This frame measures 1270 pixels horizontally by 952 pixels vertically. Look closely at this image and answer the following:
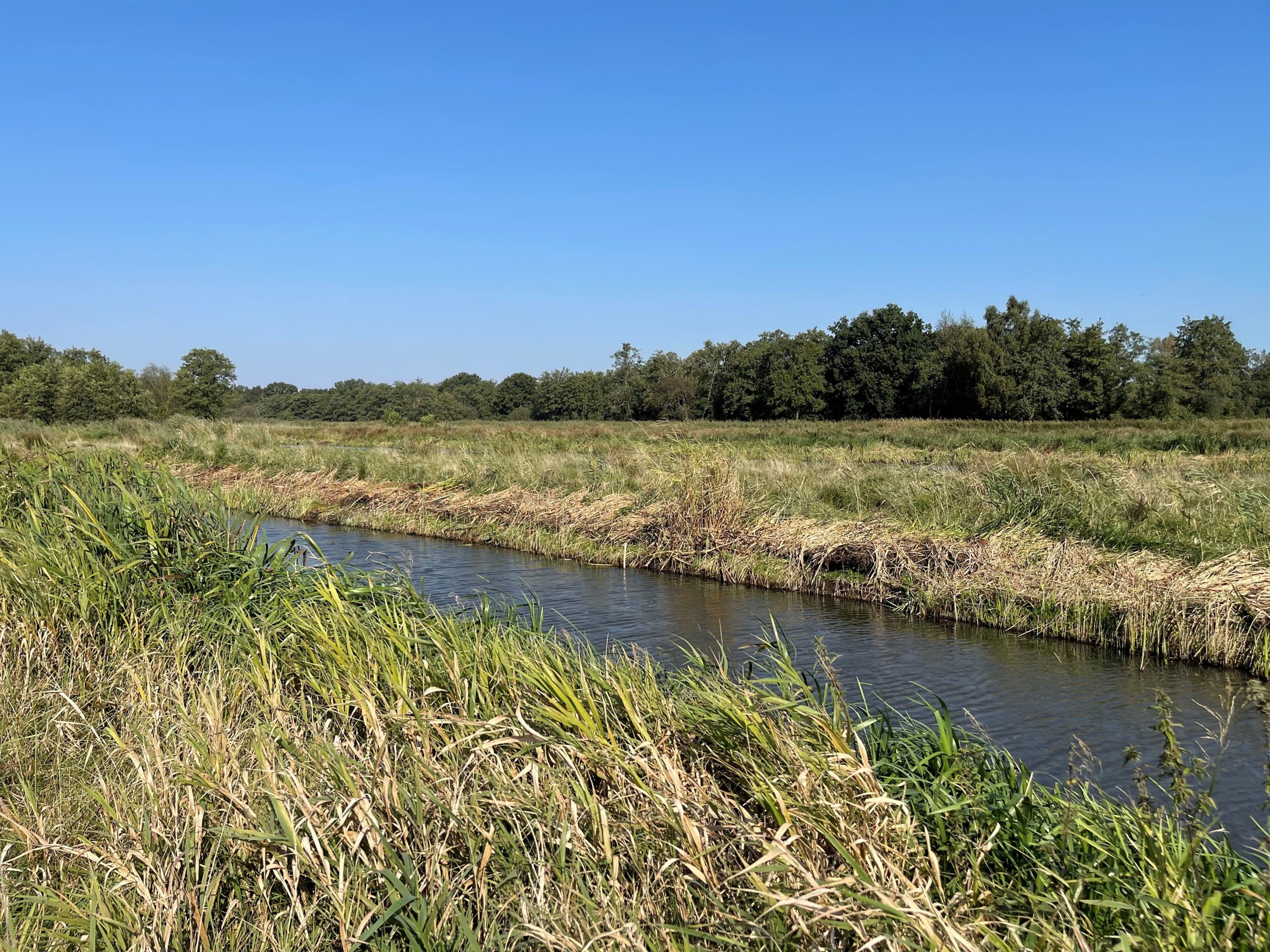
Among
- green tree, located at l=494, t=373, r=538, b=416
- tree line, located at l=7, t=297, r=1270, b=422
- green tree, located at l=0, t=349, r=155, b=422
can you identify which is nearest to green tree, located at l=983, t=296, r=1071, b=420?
tree line, located at l=7, t=297, r=1270, b=422

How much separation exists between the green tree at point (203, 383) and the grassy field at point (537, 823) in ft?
259

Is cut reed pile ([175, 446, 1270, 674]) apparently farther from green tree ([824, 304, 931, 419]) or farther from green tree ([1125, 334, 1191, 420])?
green tree ([824, 304, 931, 419])

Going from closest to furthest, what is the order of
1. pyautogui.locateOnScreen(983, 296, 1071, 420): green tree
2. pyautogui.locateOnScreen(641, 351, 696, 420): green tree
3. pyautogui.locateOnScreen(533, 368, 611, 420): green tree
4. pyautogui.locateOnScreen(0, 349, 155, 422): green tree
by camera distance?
1. pyautogui.locateOnScreen(983, 296, 1071, 420): green tree
2. pyautogui.locateOnScreen(0, 349, 155, 422): green tree
3. pyautogui.locateOnScreen(641, 351, 696, 420): green tree
4. pyautogui.locateOnScreen(533, 368, 611, 420): green tree

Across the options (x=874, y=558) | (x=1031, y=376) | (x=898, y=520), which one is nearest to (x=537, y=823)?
(x=874, y=558)

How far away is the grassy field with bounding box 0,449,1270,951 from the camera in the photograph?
2.98m

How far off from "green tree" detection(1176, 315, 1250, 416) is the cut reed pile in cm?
5355

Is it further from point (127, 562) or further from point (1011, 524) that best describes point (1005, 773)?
point (1011, 524)

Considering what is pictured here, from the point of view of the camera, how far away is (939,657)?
9.17 metres

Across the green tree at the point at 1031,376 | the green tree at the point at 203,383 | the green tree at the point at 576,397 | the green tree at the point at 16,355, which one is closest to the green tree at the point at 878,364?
the green tree at the point at 1031,376

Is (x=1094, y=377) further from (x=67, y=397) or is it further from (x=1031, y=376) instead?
(x=67, y=397)

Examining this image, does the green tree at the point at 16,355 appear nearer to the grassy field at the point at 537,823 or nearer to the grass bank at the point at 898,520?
the grass bank at the point at 898,520

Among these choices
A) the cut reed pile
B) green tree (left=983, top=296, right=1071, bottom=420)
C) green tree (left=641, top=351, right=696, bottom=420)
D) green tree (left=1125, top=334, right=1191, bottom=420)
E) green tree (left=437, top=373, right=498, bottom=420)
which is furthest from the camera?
green tree (left=437, top=373, right=498, bottom=420)

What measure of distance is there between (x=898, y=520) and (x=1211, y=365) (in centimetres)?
6100

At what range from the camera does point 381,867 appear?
3.24m
